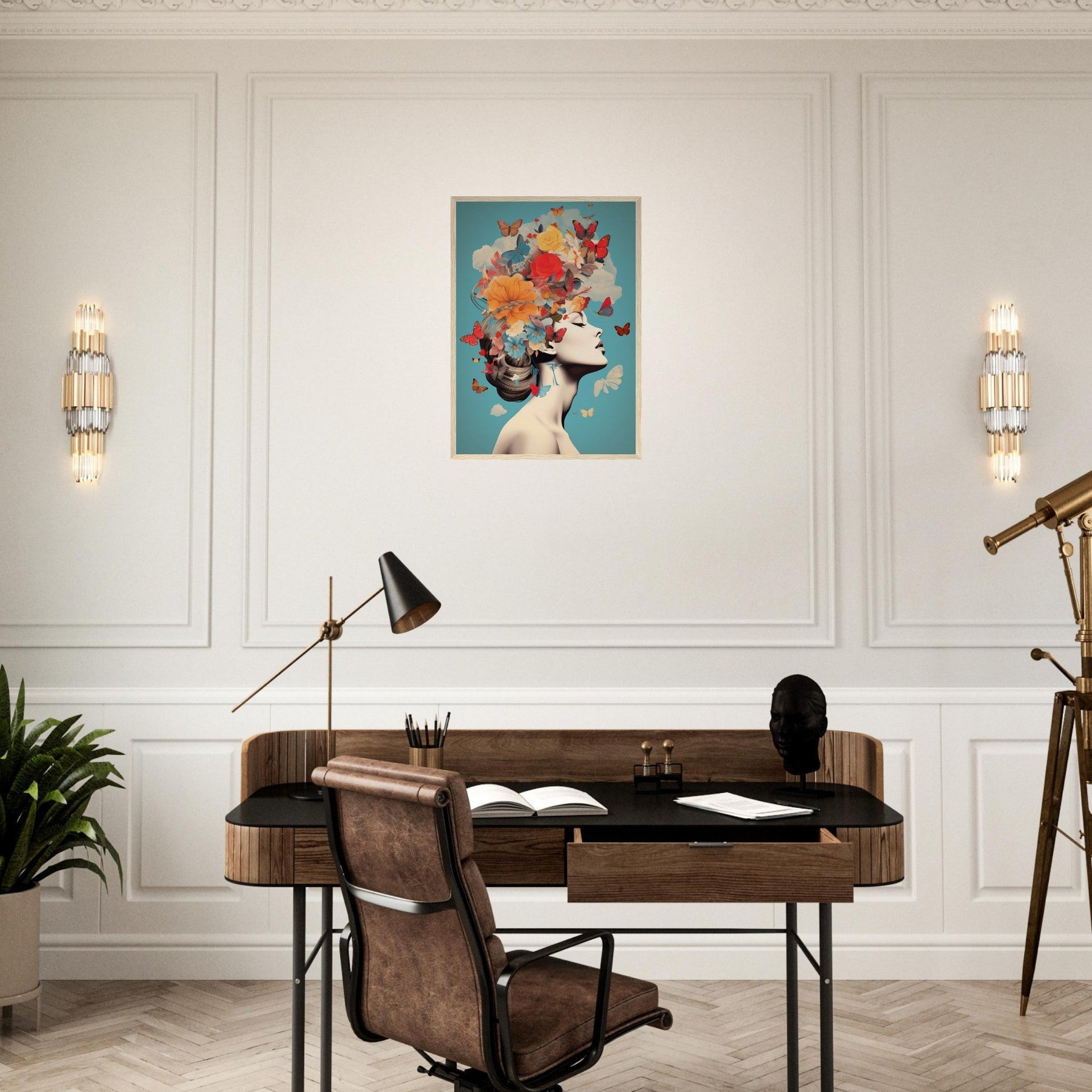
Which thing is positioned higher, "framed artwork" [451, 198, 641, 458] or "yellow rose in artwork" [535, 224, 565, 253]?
"yellow rose in artwork" [535, 224, 565, 253]

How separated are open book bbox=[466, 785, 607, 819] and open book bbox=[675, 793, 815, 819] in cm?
23

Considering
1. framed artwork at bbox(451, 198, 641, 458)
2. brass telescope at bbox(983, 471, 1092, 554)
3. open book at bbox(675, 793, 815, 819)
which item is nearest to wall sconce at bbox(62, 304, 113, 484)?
framed artwork at bbox(451, 198, 641, 458)

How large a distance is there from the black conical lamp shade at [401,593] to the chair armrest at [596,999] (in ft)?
2.83

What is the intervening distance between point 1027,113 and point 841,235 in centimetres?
79

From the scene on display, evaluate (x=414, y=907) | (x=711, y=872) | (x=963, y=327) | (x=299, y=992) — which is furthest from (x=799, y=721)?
(x=963, y=327)

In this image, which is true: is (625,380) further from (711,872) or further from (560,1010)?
(560,1010)

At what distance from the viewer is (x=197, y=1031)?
3055 millimetres

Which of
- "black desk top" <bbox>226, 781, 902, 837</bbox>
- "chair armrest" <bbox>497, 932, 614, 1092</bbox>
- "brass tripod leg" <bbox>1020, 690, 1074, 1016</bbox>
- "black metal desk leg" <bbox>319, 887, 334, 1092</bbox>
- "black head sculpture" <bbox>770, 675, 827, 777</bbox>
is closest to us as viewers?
"chair armrest" <bbox>497, 932, 614, 1092</bbox>

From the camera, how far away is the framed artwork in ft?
11.8

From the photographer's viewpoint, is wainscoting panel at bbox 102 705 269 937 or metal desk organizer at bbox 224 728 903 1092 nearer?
metal desk organizer at bbox 224 728 903 1092

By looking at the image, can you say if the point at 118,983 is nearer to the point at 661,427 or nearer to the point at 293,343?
the point at 293,343

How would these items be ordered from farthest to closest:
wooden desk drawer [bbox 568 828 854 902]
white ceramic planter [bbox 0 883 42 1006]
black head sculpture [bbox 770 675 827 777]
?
white ceramic planter [bbox 0 883 42 1006] < black head sculpture [bbox 770 675 827 777] < wooden desk drawer [bbox 568 828 854 902]

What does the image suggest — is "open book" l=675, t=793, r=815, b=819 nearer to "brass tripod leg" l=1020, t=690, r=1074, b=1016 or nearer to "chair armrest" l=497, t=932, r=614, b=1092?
"chair armrest" l=497, t=932, r=614, b=1092

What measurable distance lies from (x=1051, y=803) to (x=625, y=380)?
192 centimetres
